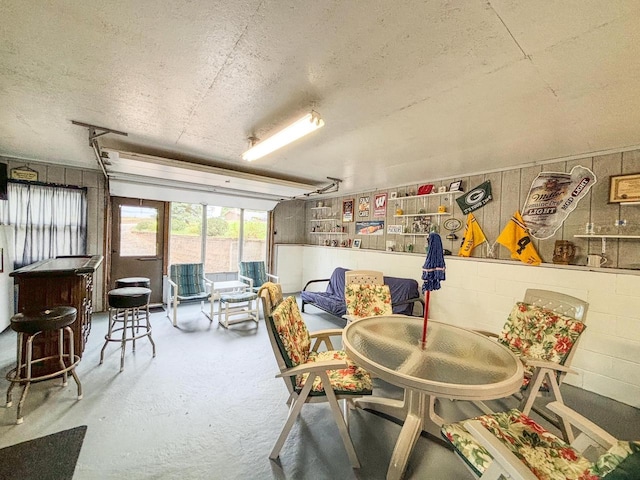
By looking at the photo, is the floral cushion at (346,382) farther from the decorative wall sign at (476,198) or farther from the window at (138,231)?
the window at (138,231)

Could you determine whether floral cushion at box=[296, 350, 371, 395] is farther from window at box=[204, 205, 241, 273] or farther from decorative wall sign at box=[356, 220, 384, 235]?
window at box=[204, 205, 241, 273]

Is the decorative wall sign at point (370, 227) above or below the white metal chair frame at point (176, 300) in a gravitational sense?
above

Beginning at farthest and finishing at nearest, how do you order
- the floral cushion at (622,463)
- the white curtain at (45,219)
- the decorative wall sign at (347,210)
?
the decorative wall sign at (347,210) → the white curtain at (45,219) → the floral cushion at (622,463)

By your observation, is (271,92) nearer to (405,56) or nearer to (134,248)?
(405,56)

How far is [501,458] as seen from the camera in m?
0.96

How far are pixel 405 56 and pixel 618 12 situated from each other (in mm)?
790

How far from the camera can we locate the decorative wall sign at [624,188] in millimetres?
2365

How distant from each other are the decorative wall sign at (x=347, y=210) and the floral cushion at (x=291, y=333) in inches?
138

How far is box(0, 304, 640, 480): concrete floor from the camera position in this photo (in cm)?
158

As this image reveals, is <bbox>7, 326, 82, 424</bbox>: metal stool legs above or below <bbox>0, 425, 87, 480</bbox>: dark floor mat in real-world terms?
above

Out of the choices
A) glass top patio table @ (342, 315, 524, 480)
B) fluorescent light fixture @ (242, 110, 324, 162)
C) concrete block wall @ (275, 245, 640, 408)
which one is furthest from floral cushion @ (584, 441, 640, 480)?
concrete block wall @ (275, 245, 640, 408)

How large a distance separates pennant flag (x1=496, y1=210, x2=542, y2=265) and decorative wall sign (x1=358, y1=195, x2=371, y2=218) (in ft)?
7.59

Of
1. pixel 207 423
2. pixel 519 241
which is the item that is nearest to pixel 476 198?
pixel 519 241

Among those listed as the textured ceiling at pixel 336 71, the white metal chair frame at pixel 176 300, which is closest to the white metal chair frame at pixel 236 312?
the white metal chair frame at pixel 176 300
